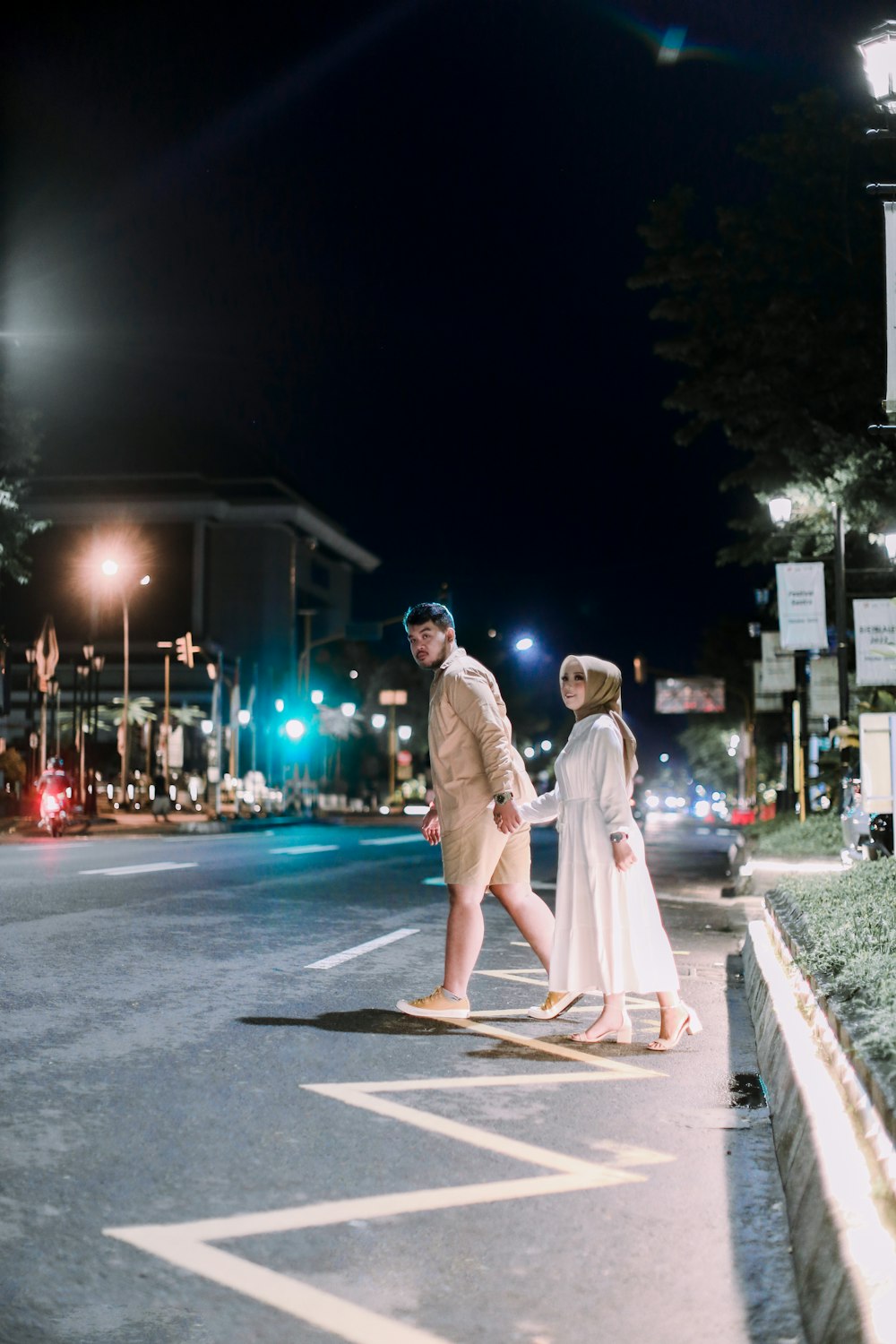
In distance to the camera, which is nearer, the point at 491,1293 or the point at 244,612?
the point at 491,1293

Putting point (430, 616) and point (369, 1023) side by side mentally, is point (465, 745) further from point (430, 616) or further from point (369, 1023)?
point (369, 1023)

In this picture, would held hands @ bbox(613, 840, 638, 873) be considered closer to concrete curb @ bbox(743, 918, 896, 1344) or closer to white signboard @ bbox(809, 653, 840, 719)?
concrete curb @ bbox(743, 918, 896, 1344)

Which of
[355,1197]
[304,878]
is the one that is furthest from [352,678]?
[355,1197]

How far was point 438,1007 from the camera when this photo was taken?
7.41m

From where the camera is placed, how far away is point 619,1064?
6523mm

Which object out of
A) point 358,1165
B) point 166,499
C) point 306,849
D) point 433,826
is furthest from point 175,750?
point 358,1165

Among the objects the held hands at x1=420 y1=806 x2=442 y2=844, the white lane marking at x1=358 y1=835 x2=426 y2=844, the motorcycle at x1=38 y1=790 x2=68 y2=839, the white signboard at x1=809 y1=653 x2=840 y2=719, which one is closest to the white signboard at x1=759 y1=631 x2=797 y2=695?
the white signboard at x1=809 y1=653 x2=840 y2=719

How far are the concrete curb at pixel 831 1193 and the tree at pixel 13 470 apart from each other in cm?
3184

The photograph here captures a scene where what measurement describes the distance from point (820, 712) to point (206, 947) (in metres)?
17.4

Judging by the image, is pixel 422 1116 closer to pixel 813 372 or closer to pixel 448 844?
pixel 448 844

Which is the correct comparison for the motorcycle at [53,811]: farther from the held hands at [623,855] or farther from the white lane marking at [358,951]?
the held hands at [623,855]

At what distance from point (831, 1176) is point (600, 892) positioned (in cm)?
315

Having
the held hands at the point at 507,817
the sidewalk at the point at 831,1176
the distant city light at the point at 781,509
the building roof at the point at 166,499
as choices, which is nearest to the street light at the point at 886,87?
the held hands at the point at 507,817

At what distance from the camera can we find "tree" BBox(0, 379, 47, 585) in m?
34.8
